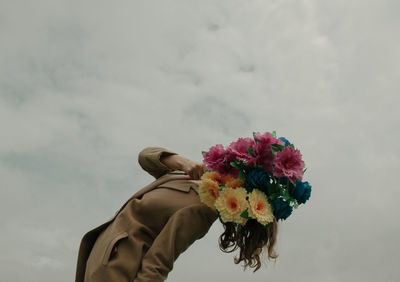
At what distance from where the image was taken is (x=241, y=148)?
395 cm

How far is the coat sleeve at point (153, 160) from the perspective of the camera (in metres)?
4.39

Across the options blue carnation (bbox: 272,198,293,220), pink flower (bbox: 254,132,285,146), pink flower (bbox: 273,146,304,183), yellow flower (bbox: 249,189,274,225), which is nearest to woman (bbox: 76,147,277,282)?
Answer: blue carnation (bbox: 272,198,293,220)

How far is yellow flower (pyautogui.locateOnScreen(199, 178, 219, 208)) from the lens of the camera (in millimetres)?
3811

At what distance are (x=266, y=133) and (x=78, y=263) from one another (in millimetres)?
2023

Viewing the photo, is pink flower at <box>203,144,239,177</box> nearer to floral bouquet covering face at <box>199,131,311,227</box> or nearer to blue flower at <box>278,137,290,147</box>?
floral bouquet covering face at <box>199,131,311,227</box>

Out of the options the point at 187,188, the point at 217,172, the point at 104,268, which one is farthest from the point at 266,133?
the point at 104,268

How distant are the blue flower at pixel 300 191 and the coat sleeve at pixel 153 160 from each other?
3.80 feet

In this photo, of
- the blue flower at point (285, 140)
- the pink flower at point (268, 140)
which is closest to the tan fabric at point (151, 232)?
the pink flower at point (268, 140)

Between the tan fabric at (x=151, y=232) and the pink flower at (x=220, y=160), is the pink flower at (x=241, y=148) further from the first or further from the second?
the tan fabric at (x=151, y=232)

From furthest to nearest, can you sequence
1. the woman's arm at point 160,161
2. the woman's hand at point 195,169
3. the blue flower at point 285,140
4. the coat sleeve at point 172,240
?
the woman's arm at point 160,161 → the woman's hand at point 195,169 → the blue flower at point 285,140 → the coat sleeve at point 172,240

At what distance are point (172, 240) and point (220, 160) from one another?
72 cm

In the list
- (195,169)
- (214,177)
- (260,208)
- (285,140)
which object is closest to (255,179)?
(260,208)

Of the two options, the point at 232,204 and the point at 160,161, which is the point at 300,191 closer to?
the point at 232,204

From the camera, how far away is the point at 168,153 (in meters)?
4.44
